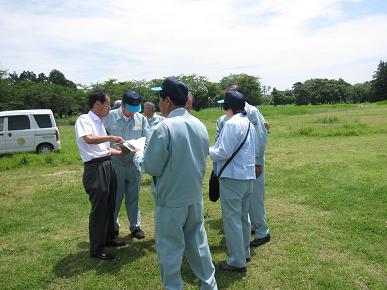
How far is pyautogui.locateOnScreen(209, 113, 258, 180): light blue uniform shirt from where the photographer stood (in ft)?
12.8

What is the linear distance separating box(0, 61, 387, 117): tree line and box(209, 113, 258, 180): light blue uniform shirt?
1122 inches

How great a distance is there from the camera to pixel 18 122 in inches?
537

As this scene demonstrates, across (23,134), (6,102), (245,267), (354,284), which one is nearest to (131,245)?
(245,267)

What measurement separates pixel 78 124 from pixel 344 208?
4.49m

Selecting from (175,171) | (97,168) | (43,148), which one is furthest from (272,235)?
(43,148)

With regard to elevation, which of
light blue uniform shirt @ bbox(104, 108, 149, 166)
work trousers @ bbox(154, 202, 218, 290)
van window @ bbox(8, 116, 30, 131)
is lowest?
work trousers @ bbox(154, 202, 218, 290)

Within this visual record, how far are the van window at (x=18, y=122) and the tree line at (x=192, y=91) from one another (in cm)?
1871

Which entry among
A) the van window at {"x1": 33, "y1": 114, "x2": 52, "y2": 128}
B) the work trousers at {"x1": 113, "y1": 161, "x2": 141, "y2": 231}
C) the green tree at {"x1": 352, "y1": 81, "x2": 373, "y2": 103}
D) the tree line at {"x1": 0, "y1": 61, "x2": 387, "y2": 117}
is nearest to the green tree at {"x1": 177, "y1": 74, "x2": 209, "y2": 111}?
the tree line at {"x1": 0, "y1": 61, "x2": 387, "y2": 117}

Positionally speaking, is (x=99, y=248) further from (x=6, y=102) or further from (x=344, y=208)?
(x=6, y=102)

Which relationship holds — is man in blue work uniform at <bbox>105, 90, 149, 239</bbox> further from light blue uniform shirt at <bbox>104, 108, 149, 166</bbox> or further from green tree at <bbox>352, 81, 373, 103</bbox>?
green tree at <bbox>352, 81, 373, 103</bbox>

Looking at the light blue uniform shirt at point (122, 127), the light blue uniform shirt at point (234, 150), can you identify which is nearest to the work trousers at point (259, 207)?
the light blue uniform shirt at point (234, 150)

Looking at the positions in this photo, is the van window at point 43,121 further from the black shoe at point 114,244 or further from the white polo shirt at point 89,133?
the white polo shirt at point 89,133

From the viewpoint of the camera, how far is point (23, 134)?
13625 mm

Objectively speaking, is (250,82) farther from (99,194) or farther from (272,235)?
(99,194)
